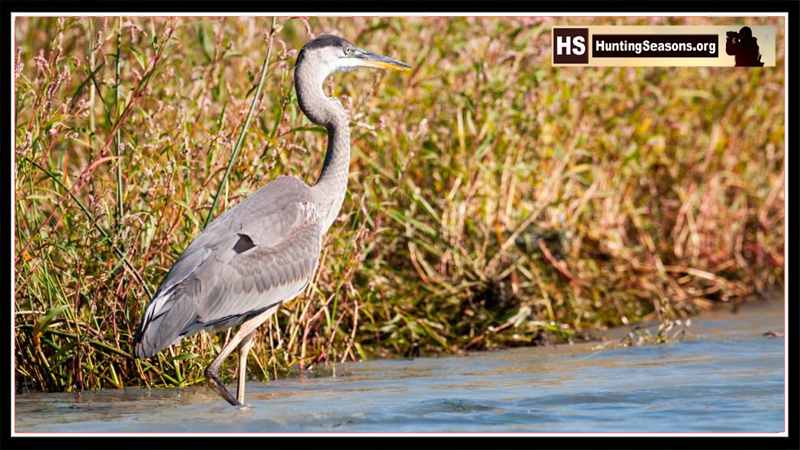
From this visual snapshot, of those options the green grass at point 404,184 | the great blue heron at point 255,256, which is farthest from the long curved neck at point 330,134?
the green grass at point 404,184

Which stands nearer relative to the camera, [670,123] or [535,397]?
[535,397]

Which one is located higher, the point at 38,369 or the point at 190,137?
the point at 190,137

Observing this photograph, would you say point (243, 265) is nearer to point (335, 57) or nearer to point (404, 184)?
point (335, 57)

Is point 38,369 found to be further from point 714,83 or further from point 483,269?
point 714,83

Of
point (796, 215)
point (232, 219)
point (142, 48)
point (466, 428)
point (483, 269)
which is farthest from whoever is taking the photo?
point (142, 48)

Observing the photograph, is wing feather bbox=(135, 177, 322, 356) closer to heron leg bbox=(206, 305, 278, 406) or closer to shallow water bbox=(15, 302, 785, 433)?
heron leg bbox=(206, 305, 278, 406)

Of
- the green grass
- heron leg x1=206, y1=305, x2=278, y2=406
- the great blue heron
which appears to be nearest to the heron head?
the great blue heron

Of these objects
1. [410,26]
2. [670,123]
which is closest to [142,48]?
[410,26]

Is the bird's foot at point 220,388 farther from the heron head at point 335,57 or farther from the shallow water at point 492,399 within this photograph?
the heron head at point 335,57

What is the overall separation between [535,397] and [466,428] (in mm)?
851

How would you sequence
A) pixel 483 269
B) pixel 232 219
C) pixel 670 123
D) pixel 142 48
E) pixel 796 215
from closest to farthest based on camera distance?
1. pixel 232 219
2. pixel 796 215
3. pixel 483 269
4. pixel 142 48
5. pixel 670 123

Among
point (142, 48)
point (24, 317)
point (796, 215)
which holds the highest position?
point (142, 48)

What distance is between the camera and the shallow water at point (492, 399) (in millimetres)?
6602

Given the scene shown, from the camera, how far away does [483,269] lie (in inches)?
358
